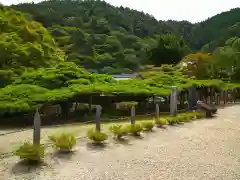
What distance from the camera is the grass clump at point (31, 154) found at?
362 inches

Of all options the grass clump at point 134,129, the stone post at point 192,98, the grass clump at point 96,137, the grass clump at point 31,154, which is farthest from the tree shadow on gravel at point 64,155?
the stone post at point 192,98

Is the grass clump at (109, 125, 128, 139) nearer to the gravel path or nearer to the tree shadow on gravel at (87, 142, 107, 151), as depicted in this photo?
the gravel path

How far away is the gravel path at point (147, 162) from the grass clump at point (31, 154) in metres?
0.30

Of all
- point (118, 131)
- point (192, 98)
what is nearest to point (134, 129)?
point (118, 131)

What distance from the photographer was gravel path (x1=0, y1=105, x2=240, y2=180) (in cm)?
865

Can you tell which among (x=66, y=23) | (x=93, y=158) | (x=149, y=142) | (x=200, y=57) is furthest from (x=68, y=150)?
(x=66, y=23)

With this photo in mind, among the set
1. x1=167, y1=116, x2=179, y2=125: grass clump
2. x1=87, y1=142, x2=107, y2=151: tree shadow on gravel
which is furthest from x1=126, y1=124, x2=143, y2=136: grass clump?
x1=167, y1=116, x2=179, y2=125: grass clump

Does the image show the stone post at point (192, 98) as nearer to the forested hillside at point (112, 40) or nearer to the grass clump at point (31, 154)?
the grass clump at point (31, 154)

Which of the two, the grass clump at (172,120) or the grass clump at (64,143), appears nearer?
the grass clump at (64,143)

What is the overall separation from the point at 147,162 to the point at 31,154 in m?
3.28

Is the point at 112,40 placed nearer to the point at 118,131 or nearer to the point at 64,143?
the point at 118,131

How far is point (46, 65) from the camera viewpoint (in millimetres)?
30672

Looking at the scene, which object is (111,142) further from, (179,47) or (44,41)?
(179,47)

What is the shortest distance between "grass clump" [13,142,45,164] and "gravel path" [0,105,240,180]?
0.30 meters
